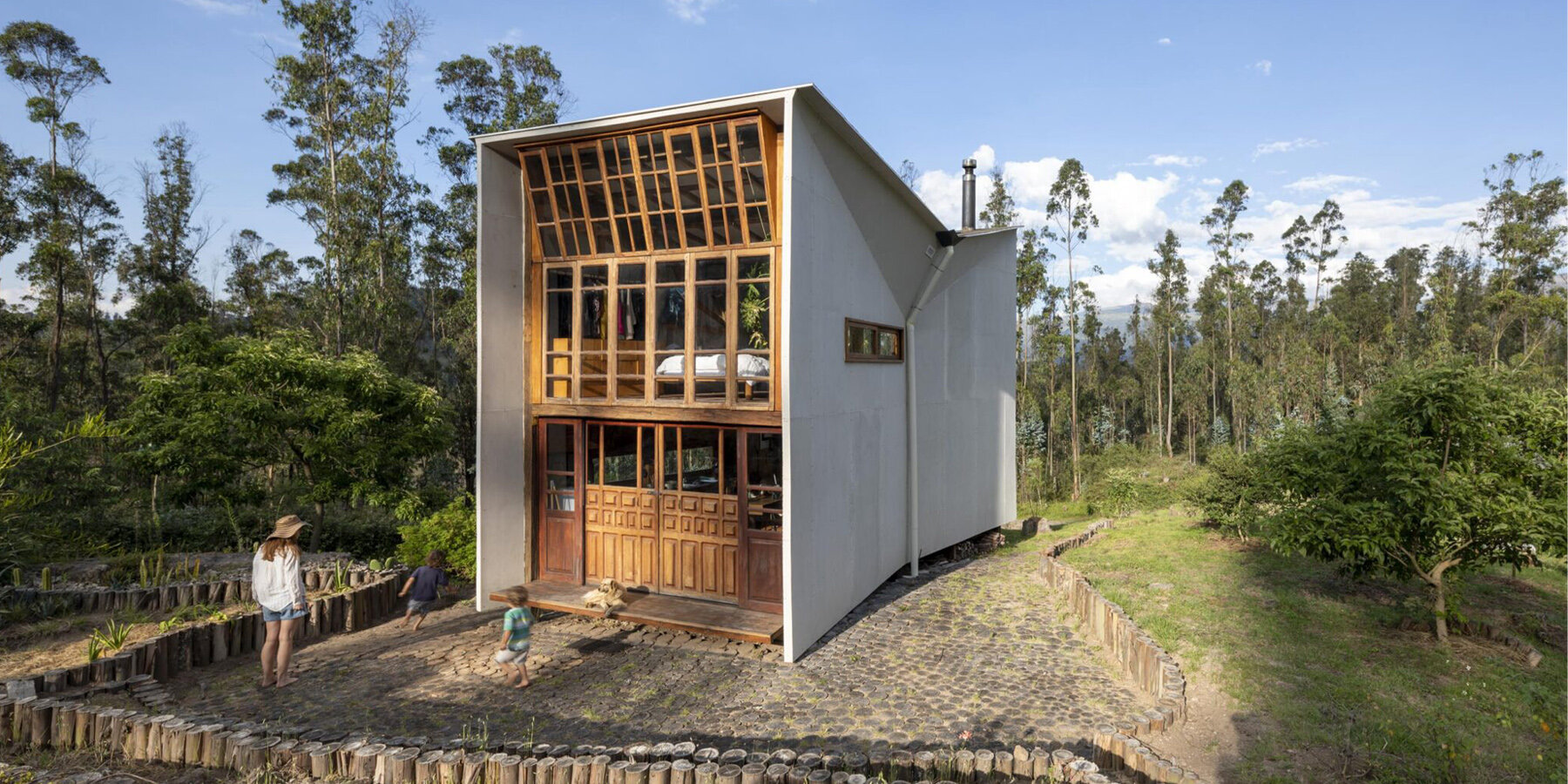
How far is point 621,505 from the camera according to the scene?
8438mm

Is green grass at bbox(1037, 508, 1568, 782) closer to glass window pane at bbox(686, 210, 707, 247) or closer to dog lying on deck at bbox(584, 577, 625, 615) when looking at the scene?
dog lying on deck at bbox(584, 577, 625, 615)

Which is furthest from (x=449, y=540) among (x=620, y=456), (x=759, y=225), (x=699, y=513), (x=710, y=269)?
(x=759, y=225)

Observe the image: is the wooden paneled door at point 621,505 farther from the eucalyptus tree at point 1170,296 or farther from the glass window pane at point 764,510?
the eucalyptus tree at point 1170,296

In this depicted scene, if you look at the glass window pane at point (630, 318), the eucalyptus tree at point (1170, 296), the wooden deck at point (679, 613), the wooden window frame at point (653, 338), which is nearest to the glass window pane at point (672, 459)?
the wooden window frame at point (653, 338)

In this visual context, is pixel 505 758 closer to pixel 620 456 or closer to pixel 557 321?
pixel 620 456

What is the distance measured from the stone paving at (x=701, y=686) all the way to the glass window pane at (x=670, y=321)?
330cm

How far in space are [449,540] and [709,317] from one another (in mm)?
5394

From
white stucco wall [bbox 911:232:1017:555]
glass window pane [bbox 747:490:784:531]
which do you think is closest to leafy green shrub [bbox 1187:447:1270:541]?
white stucco wall [bbox 911:232:1017:555]

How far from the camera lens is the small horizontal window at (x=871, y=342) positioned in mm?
8430

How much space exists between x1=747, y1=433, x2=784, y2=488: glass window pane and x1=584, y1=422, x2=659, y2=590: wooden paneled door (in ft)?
4.16

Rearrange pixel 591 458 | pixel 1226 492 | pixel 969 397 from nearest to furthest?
pixel 591 458 → pixel 1226 492 → pixel 969 397

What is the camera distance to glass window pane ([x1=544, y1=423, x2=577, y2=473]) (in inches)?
345

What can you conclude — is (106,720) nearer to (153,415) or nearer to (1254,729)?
(153,415)

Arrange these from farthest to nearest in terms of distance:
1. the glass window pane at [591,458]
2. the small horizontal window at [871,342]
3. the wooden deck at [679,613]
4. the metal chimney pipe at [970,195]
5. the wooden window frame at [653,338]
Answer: the metal chimney pipe at [970,195]
the glass window pane at [591,458]
the small horizontal window at [871,342]
the wooden window frame at [653,338]
the wooden deck at [679,613]
